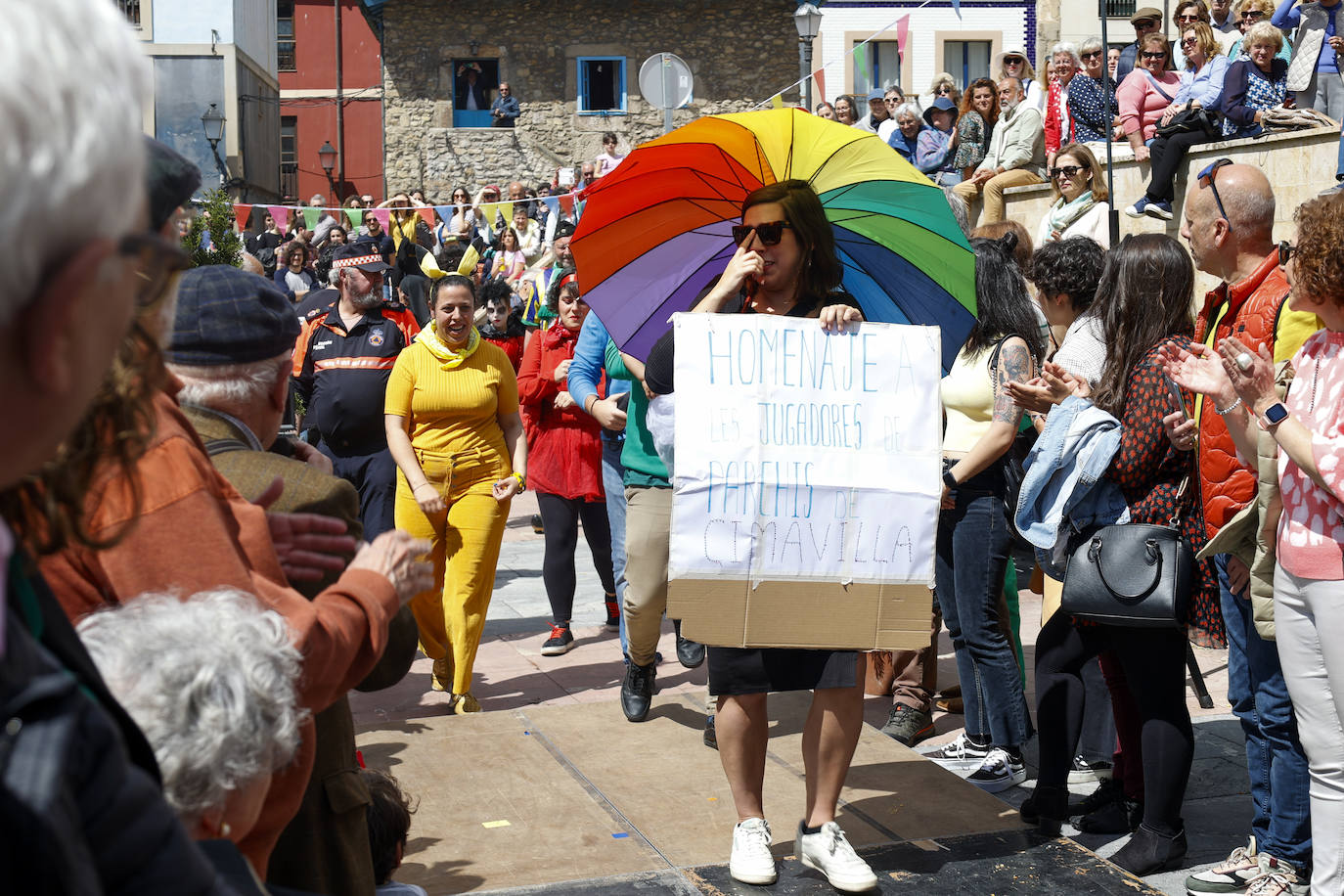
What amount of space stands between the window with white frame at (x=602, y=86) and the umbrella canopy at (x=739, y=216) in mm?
30118

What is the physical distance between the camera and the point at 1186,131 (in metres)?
11.9

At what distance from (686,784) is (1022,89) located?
12394 millimetres

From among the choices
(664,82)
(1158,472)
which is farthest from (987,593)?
(664,82)

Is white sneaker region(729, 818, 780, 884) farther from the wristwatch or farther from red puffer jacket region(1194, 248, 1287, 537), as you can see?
the wristwatch

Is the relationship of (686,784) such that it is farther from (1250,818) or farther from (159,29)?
(159,29)

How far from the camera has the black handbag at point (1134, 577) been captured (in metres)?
3.91

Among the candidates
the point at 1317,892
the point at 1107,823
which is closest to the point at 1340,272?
the point at 1317,892

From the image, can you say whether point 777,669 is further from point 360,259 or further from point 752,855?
point 360,259

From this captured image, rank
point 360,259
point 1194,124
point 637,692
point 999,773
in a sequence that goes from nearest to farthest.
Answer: point 999,773
point 637,692
point 360,259
point 1194,124

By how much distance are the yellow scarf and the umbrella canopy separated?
6.05ft

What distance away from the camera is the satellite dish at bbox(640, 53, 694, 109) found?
44.7 ft

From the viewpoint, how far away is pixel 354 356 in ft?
21.8

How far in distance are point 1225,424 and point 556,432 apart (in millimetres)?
4157

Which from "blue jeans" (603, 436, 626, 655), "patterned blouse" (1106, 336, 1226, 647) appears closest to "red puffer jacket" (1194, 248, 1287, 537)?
"patterned blouse" (1106, 336, 1226, 647)
